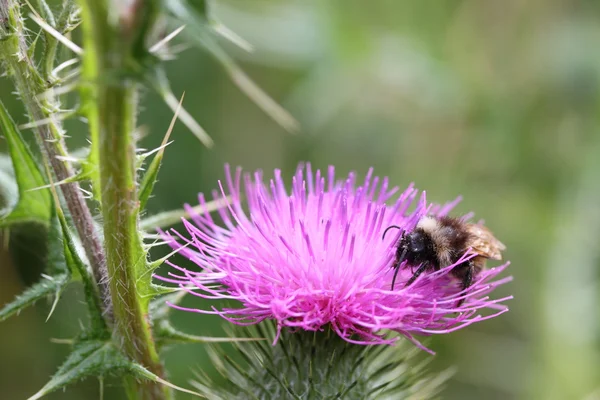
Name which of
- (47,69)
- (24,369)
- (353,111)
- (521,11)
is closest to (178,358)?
(24,369)

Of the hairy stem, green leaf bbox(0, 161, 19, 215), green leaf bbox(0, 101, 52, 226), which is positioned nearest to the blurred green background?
green leaf bbox(0, 161, 19, 215)

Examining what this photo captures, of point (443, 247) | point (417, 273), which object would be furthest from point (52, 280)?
point (443, 247)

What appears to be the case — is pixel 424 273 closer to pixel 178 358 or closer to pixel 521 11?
pixel 178 358

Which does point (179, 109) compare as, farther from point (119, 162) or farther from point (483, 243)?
point (483, 243)

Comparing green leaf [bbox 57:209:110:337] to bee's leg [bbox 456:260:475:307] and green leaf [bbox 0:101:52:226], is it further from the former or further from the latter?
bee's leg [bbox 456:260:475:307]

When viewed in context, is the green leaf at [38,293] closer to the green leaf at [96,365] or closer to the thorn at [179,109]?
the green leaf at [96,365]

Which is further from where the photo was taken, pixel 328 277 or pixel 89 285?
pixel 328 277
